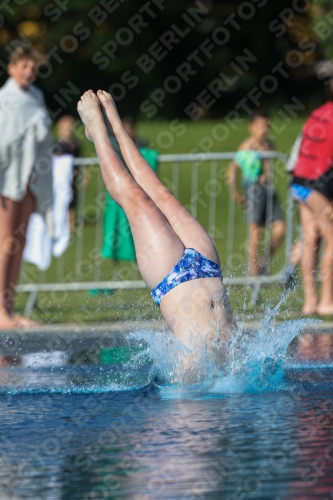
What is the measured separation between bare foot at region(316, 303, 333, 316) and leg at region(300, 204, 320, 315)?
43mm

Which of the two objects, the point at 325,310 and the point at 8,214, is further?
the point at 325,310

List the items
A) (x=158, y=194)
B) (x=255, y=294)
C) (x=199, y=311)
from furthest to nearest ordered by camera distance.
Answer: (x=255, y=294), (x=158, y=194), (x=199, y=311)

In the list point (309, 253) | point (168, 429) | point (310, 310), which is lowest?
point (168, 429)

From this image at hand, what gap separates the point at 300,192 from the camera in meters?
8.88

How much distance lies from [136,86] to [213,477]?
30.7 meters

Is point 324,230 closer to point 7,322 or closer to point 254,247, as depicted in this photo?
point 254,247

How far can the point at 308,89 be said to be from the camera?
34.2m

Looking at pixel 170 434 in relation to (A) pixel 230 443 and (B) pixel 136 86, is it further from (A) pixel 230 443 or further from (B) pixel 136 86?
(B) pixel 136 86

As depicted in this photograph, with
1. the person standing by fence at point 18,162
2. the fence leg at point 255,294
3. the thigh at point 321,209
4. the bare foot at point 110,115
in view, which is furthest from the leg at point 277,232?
the bare foot at point 110,115

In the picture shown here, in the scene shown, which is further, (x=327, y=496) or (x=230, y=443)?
(x=230, y=443)

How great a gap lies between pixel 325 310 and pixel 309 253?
53 centimetres

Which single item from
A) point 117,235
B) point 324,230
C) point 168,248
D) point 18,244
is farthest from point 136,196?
point 117,235

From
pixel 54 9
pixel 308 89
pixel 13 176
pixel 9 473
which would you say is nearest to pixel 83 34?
pixel 54 9

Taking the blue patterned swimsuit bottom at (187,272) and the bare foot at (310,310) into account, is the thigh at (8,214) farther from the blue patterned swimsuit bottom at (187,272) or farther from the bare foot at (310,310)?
the blue patterned swimsuit bottom at (187,272)
